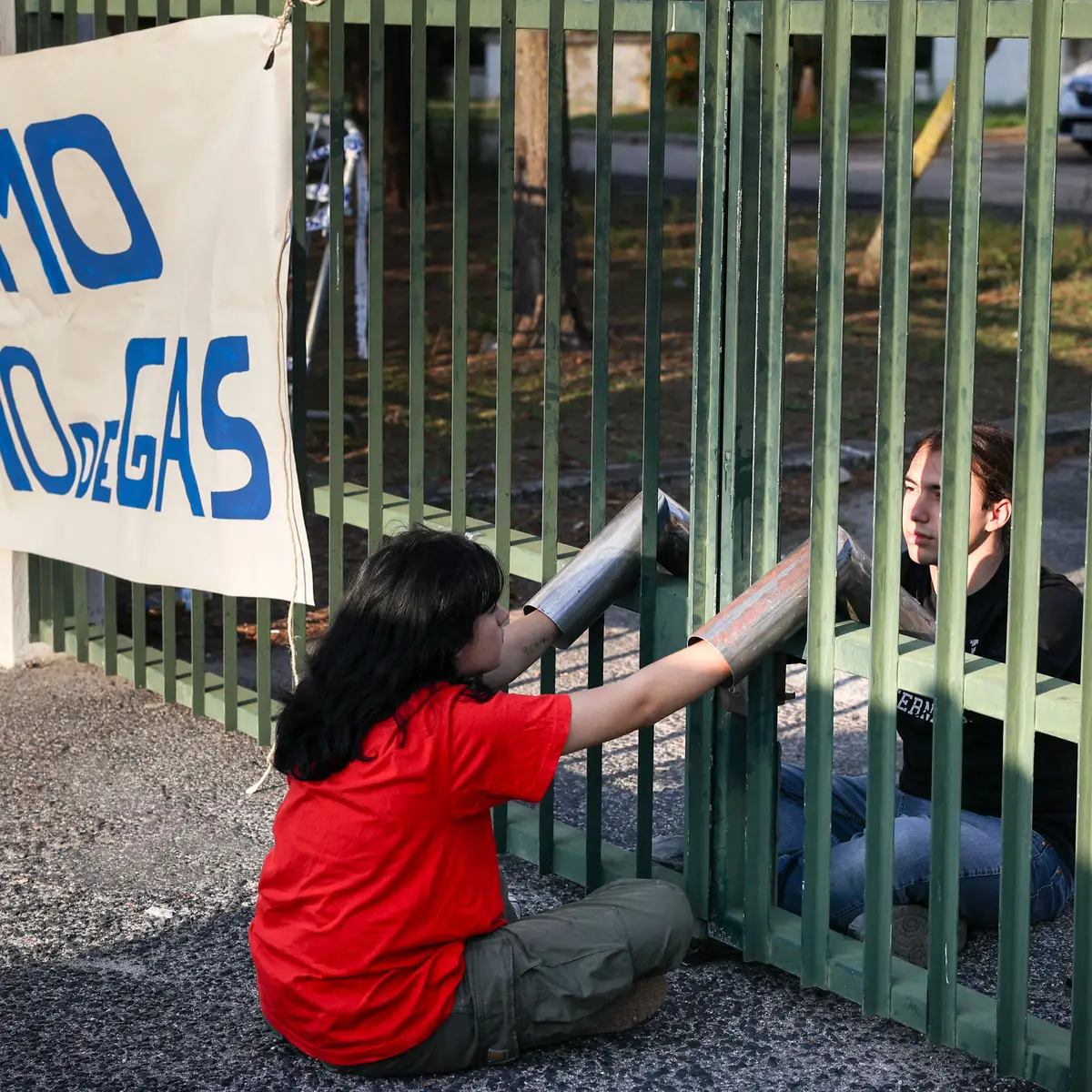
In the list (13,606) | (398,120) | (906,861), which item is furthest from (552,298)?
(398,120)

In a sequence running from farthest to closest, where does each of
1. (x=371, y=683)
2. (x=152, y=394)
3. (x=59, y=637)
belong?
(x=59, y=637)
(x=152, y=394)
(x=371, y=683)

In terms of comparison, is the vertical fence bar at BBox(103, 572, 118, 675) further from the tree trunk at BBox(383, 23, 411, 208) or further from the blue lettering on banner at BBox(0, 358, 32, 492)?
the tree trunk at BBox(383, 23, 411, 208)

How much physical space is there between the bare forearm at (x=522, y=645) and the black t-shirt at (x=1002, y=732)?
2.44ft

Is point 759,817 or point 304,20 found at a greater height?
point 304,20

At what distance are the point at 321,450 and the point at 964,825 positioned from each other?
19.8 feet

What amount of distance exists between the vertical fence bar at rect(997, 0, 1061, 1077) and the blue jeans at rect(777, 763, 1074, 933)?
0.31m

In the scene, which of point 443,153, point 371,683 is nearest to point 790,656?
point 371,683

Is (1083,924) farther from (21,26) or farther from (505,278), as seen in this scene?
(21,26)

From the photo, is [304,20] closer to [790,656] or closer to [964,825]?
[790,656]

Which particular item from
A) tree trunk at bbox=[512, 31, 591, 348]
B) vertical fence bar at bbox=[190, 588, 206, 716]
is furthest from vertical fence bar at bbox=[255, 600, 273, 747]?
tree trunk at bbox=[512, 31, 591, 348]

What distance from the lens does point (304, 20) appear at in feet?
13.5

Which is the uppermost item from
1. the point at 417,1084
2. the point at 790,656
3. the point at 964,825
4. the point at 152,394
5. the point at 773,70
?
the point at 773,70

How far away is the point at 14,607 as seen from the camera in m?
5.24

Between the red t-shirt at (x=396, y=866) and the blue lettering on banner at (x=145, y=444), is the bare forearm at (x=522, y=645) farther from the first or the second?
the blue lettering on banner at (x=145, y=444)
